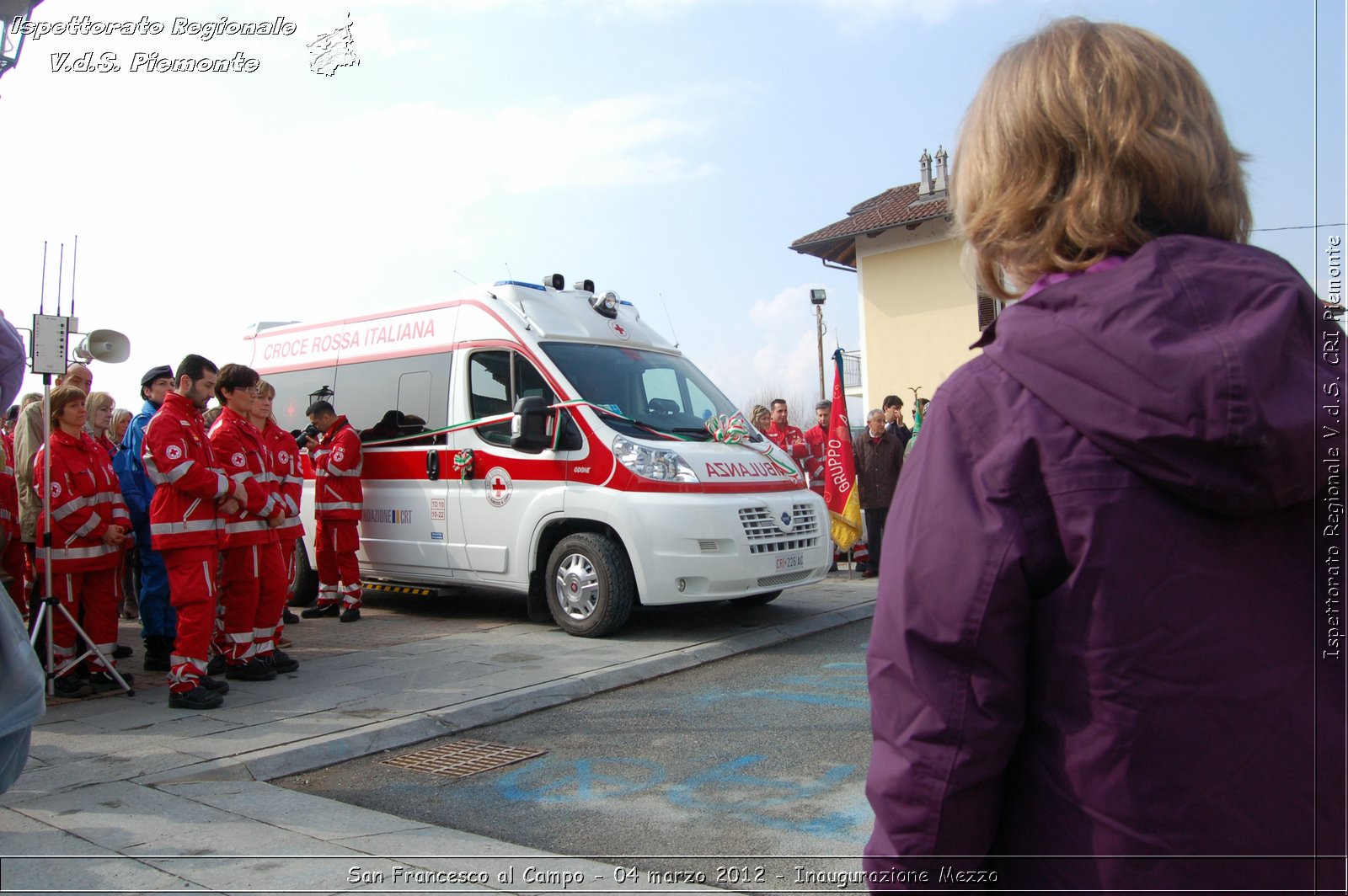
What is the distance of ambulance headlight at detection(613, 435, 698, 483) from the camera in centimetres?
779

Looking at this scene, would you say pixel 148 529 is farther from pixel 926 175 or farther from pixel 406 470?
pixel 926 175

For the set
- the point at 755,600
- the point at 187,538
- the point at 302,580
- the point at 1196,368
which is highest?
the point at 1196,368

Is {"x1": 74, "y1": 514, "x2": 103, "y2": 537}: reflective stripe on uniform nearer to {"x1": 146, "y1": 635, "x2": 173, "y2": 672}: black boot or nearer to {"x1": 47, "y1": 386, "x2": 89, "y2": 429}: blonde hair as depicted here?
{"x1": 47, "y1": 386, "x2": 89, "y2": 429}: blonde hair

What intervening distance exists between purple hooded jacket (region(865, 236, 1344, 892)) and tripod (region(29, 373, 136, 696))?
252 inches

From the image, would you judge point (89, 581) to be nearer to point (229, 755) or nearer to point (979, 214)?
point (229, 755)

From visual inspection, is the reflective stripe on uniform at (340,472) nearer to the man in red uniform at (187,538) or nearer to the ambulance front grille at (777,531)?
the man in red uniform at (187,538)

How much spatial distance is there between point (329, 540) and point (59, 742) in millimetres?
4263

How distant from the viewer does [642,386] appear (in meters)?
8.81

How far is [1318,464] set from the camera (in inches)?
48.9

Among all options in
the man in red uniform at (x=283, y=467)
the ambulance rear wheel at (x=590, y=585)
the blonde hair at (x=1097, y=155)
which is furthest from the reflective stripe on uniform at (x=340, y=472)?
the blonde hair at (x=1097, y=155)

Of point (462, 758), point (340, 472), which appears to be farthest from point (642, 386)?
point (462, 758)

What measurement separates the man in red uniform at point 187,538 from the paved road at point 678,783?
1566mm

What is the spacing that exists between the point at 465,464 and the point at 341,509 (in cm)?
144

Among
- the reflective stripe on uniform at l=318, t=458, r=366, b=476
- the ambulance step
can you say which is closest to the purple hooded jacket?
the reflective stripe on uniform at l=318, t=458, r=366, b=476
